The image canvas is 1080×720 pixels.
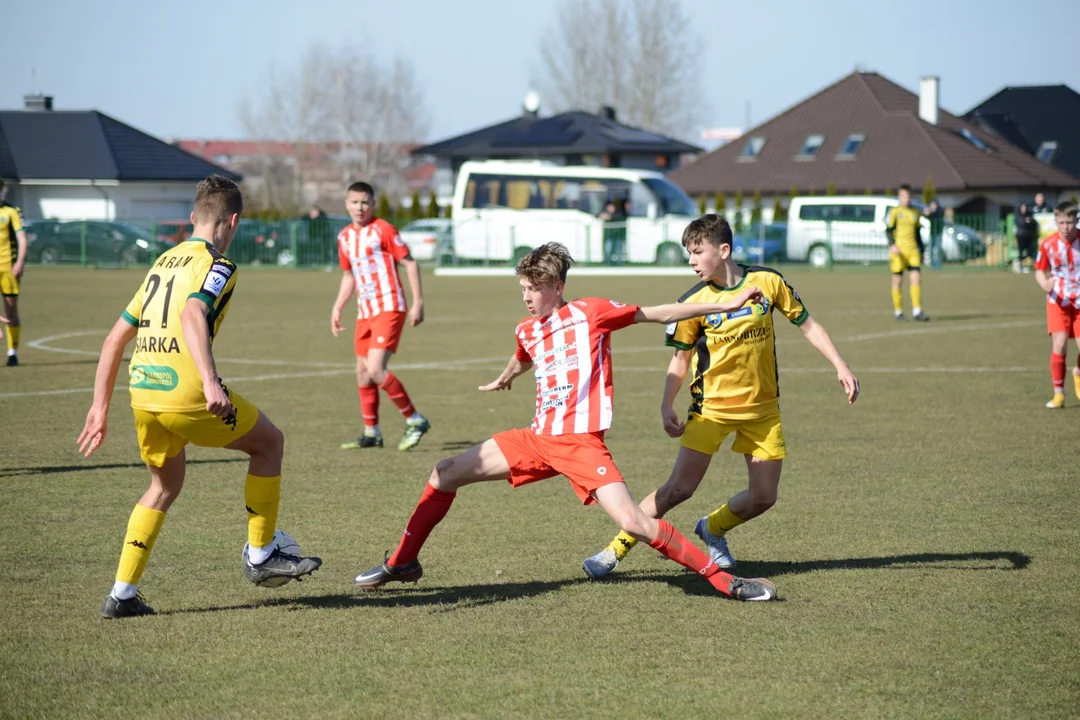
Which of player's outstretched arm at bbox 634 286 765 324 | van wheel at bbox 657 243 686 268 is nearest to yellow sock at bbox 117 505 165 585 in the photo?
player's outstretched arm at bbox 634 286 765 324

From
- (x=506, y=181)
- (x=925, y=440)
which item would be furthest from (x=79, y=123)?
(x=925, y=440)

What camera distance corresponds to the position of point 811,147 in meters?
64.1

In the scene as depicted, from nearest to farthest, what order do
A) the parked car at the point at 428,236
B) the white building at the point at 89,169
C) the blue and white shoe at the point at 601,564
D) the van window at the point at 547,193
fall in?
the blue and white shoe at the point at 601,564
the van window at the point at 547,193
the parked car at the point at 428,236
the white building at the point at 89,169

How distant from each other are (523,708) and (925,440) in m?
6.73

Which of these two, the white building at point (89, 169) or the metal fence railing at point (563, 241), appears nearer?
the metal fence railing at point (563, 241)

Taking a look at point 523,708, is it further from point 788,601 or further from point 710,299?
point 710,299

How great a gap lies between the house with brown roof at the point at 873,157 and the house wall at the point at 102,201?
25.7 metres

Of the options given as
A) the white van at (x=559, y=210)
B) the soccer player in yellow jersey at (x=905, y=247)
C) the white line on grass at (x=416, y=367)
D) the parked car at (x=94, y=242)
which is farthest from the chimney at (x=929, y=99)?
the white line on grass at (x=416, y=367)

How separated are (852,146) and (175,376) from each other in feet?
199

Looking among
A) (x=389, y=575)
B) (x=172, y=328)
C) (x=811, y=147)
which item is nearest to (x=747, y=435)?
(x=389, y=575)

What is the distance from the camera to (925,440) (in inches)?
Answer: 407

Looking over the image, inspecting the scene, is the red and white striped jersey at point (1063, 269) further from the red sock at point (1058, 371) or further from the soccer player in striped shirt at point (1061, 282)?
the red sock at point (1058, 371)

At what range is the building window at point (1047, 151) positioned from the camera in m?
64.1

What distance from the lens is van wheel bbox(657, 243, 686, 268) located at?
3853cm
